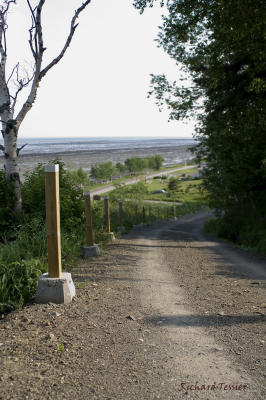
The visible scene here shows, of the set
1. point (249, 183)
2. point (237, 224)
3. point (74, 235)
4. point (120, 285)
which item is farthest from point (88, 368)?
point (237, 224)

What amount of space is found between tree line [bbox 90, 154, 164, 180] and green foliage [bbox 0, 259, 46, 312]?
301 feet

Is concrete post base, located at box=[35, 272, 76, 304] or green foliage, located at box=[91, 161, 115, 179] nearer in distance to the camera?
concrete post base, located at box=[35, 272, 76, 304]

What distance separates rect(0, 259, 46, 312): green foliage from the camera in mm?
4584

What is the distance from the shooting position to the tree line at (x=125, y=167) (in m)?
97.5

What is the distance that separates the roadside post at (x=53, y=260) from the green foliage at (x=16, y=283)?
0.73 ft

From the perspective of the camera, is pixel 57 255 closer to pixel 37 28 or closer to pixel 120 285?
pixel 120 285

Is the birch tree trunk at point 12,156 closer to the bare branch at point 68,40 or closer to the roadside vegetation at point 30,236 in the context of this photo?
the roadside vegetation at point 30,236

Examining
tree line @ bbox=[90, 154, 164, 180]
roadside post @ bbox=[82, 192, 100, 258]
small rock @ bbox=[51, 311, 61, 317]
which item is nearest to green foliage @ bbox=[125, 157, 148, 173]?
tree line @ bbox=[90, 154, 164, 180]

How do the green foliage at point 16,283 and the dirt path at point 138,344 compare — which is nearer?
the dirt path at point 138,344

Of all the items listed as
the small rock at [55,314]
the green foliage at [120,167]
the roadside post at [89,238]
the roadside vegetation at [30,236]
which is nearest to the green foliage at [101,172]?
the green foliage at [120,167]

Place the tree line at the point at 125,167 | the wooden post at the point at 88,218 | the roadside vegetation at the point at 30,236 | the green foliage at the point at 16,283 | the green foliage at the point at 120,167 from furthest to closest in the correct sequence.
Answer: the green foliage at the point at 120,167
the tree line at the point at 125,167
the wooden post at the point at 88,218
the roadside vegetation at the point at 30,236
the green foliage at the point at 16,283

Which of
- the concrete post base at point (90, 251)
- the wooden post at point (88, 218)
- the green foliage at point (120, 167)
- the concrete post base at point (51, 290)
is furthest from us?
the green foliage at point (120, 167)

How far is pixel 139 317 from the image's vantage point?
445 centimetres

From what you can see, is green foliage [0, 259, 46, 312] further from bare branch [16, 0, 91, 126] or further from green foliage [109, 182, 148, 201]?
green foliage [109, 182, 148, 201]
